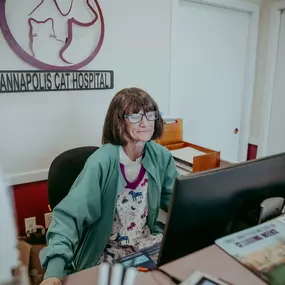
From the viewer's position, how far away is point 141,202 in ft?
4.07

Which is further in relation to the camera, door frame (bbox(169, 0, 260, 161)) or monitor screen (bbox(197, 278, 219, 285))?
door frame (bbox(169, 0, 260, 161))

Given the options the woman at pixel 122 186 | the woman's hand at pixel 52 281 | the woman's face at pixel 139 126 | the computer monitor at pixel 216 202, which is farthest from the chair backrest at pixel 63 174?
the computer monitor at pixel 216 202

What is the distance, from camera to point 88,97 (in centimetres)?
188

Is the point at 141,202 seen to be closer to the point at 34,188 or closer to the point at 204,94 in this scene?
the point at 34,188

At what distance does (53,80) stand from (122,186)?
88 cm

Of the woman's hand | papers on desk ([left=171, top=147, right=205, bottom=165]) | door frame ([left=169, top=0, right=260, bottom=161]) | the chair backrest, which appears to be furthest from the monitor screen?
door frame ([left=169, top=0, right=260, bottom=161])

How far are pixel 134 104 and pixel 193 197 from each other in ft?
2.00

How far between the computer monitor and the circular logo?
1329 mm

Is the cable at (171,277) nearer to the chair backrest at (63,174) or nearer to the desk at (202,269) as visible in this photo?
the desk at (202,269)

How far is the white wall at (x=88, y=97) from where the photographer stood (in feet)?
5.46

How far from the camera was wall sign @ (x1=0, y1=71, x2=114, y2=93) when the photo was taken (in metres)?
1.59

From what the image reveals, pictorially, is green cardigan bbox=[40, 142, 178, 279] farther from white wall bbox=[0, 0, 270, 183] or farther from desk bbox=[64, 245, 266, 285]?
white wall bbox=[0, 0, 270, 183]

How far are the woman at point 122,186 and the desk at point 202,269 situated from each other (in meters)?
0.34

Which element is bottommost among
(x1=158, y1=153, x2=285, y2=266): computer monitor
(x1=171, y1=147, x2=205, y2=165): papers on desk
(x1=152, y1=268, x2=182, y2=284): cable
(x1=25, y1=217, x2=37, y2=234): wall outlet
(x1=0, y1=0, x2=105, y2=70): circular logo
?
(x1=25, y1=217, x2=37, y2=234): wall outlet
